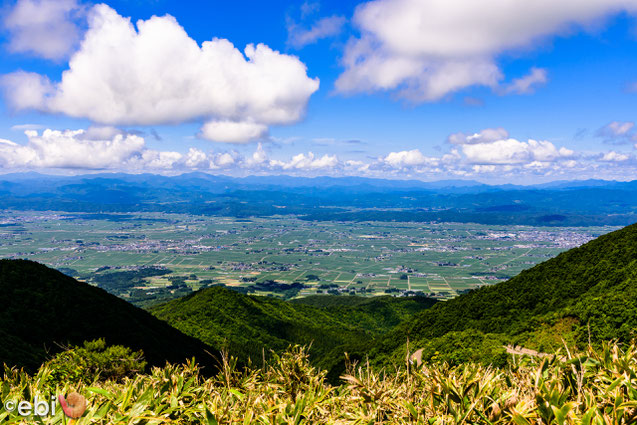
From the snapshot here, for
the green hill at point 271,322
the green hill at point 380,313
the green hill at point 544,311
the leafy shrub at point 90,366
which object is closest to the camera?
the leafy shrub at point 90,366

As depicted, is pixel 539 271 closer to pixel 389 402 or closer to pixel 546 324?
pixel 546 324

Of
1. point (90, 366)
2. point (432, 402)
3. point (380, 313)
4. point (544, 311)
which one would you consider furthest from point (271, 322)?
point (432, 402)

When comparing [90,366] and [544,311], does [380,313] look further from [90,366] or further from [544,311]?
[90,366]

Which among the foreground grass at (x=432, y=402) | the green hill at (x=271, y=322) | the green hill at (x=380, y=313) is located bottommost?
the green hill at (x=380, y=313)

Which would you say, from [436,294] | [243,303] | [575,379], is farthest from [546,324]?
[436,294]

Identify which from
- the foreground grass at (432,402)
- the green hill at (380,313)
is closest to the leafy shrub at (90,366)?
the foreground grass at (432,402)

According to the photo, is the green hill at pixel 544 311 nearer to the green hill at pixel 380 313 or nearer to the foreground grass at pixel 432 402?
the foreground grass at pixel 432 402

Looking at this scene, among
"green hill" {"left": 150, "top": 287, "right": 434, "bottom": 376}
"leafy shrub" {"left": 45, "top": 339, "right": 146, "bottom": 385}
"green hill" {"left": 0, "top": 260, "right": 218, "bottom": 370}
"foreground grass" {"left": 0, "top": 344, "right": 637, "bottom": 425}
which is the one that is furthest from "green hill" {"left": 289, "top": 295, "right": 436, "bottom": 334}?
"foreground grass" {"left": 0, "top": 344, "right": 637, "bottom": 425}
